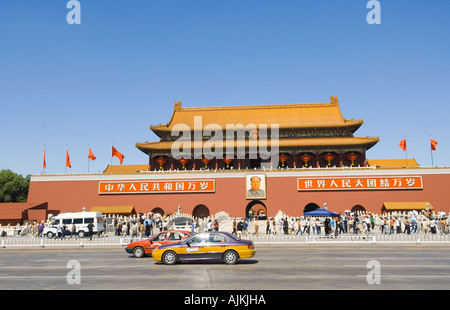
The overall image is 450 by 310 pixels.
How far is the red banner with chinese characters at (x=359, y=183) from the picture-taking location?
37219 mm

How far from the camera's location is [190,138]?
44.6 m

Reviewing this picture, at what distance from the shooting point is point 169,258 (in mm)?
13820

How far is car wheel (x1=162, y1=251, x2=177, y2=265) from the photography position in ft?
45.3

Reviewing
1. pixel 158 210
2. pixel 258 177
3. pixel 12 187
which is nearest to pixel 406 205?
pixel 258 177

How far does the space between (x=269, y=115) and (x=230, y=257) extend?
3489 centimetres

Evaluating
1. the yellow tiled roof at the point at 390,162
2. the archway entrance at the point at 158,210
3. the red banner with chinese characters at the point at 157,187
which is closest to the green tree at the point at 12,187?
the red banner with chinese characters at the point at 157,187

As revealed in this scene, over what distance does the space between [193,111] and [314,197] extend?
20.2 metres

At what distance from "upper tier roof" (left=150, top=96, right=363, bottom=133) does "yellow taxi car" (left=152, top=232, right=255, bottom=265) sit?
30937 mm

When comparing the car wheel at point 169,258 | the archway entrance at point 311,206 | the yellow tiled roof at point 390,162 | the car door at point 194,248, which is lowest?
the car wheel at point 169,258

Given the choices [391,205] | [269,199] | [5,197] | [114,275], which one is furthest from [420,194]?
[5,197]

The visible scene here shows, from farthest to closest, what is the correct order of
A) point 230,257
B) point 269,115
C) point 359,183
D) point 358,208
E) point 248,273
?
point 269,115 < point 358,208 < point 359,183 < point 230,257 < point 248,273

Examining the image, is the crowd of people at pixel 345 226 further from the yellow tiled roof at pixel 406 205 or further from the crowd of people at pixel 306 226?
the yellow tiled roof at pixel 406 205

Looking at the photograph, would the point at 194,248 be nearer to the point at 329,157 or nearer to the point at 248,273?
the point at 248,273
